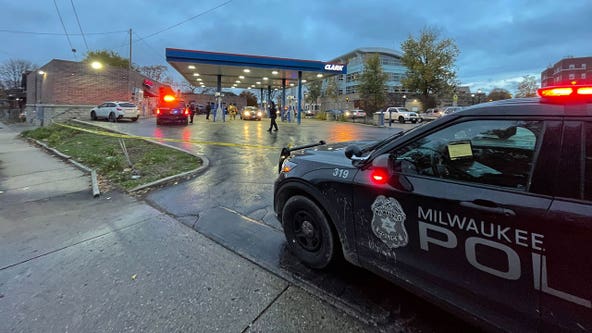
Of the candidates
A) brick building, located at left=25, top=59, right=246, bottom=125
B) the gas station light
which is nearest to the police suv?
the gas station light

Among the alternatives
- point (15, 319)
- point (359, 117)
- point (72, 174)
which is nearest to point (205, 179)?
point (72, 174)

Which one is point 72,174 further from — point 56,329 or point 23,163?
point 56,329

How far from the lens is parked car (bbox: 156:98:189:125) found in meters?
20.7

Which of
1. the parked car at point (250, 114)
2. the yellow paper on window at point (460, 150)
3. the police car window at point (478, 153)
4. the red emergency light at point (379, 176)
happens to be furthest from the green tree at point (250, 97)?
the yellow paper on window at point (460, 150)

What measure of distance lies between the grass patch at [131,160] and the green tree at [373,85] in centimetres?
3767

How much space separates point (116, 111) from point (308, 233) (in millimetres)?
26596

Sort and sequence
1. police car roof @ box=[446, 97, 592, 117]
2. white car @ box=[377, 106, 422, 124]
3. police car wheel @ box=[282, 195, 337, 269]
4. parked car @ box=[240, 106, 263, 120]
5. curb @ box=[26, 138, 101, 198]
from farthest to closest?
1. white car @ box=[377, 106, 422, 124]
2. parked car @ box=[240, 106, 263, 120]
3. curb @ box=[26, 138, 101, 198]
4. police car wheel @ box=[282, 195, 337, 269]
5. police car roof @ box=[446, 97, 592, 117]

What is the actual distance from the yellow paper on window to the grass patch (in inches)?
231

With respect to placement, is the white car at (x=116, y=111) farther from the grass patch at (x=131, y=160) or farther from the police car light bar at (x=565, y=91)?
the police car light bar at (x=565, y=91)

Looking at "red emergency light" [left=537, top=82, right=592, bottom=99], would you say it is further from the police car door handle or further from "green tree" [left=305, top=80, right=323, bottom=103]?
"green tree" [left=305, top=80, right=323, bottom=103]

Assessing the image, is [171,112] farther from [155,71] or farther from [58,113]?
[155,71]

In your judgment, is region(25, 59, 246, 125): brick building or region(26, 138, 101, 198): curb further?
region(25, 59, 246, 125): brick building

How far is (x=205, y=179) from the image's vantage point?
666cm

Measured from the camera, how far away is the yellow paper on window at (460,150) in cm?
208
